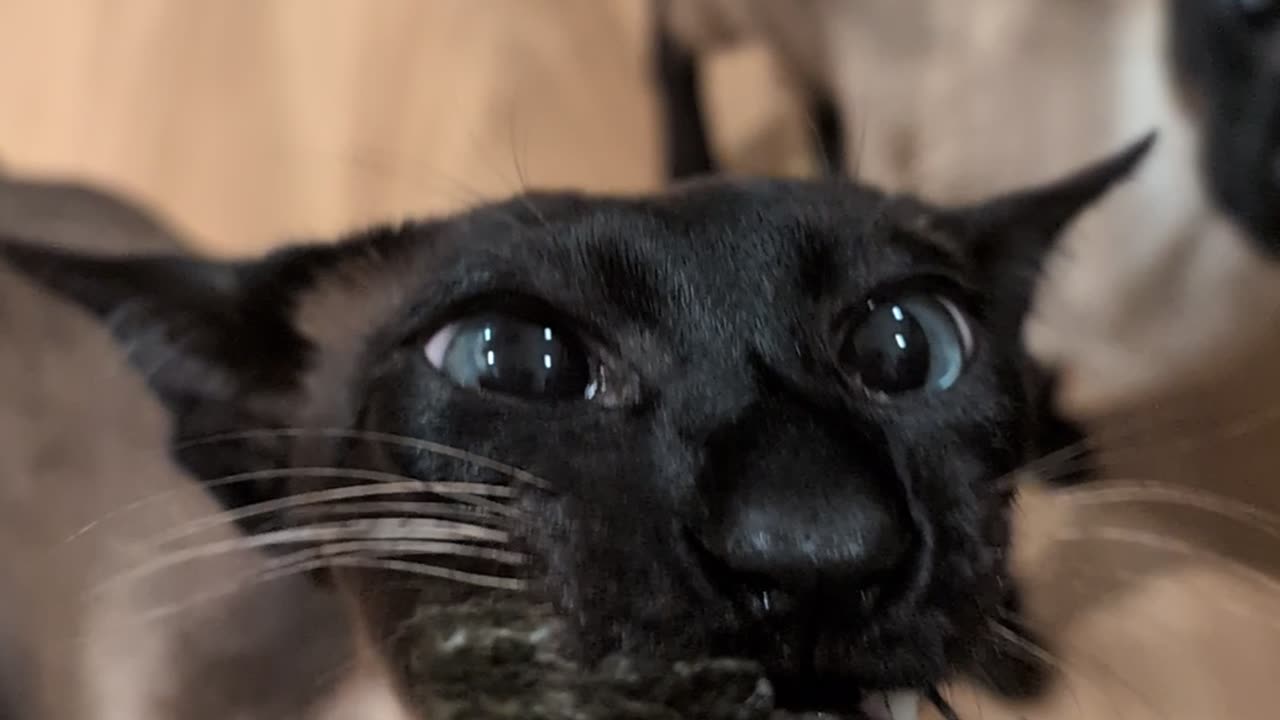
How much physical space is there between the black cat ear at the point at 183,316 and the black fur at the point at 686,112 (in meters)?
0.87

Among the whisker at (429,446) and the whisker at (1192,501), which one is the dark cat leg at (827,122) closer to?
the whisker at (1192,501)

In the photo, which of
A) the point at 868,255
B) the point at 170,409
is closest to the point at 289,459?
the point at 170,409

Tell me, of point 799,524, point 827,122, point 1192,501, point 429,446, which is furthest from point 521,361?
point 827,122

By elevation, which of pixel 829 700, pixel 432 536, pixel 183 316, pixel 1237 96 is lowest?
pixel 829 700

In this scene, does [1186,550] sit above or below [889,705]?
above

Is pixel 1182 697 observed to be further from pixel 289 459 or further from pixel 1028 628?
pixel 289 459

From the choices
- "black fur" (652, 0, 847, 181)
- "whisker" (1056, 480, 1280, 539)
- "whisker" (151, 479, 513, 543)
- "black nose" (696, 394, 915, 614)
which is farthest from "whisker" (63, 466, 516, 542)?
"black fur" (652, 0, 847, 181)

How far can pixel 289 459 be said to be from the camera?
73 cm

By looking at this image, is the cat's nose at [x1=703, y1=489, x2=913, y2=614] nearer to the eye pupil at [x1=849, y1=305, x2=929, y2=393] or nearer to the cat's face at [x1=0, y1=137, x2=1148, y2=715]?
the cat's face at [x1=0, y1=137, x2=1148, y2=715]

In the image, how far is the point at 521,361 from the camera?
0.59m

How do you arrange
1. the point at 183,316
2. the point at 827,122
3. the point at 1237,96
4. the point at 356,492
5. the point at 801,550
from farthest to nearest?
the point at 827,122 < the point at 1237,96 < the point at 183,316 < the point at 356,492 < the point at 801,550

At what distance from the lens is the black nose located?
47 cm

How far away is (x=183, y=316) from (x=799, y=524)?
0.39 m

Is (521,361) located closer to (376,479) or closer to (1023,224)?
(376,479)
